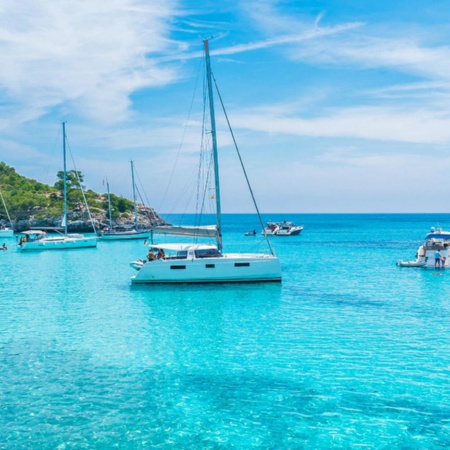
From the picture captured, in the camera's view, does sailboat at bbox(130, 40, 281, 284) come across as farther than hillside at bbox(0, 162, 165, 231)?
No

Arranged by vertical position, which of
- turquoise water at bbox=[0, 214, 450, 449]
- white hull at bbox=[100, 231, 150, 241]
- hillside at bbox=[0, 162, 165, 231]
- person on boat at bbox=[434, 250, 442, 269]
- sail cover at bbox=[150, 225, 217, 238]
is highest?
hillside at bbox=[0, 162, 165, 231]

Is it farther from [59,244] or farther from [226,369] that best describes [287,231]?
[226,369]

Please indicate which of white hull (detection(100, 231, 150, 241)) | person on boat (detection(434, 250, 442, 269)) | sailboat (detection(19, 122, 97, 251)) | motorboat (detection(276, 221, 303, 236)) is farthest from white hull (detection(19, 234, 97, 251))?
person on boat (detection(434, 250, 442, 269))

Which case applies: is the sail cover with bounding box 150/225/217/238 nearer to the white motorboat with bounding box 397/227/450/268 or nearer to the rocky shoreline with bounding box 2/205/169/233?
the white motorboat with bounding box 397/227/450/268

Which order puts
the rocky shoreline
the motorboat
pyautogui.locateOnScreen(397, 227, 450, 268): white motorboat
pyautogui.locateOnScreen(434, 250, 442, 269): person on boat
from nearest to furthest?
pyautogui.locateOnScreen(434, 250, 442, 269): person on boat → pyautogui.locateOnScreen(397, 227, 450, 268): white motorboat → the motorboat → the rocky shoreline

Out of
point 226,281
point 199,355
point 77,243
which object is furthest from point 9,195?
point 199,355

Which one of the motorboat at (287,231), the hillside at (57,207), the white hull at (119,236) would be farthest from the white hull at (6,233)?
the motorboat at (287,231)

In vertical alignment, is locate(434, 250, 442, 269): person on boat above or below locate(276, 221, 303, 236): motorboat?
below

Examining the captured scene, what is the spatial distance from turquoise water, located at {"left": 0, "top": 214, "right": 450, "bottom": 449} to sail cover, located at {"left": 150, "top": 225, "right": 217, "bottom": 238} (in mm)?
4848

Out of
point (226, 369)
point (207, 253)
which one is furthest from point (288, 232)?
point (226, 369)

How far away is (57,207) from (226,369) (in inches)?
4542

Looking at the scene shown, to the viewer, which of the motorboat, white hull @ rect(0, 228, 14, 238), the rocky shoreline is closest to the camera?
white hull @ rect(0, 228, 14, 238)

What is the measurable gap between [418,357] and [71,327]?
15.0 meters

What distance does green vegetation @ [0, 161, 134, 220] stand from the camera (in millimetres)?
120688
